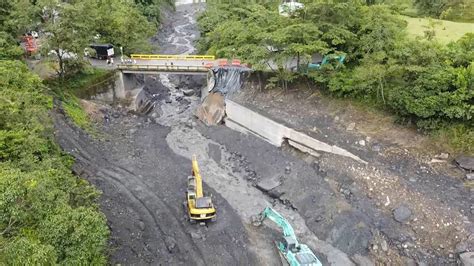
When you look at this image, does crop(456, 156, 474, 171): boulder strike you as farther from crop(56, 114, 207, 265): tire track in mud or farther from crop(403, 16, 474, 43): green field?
crop(56, 114, 207, 265): tire track in mud

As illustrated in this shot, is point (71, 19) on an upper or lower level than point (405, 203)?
upper

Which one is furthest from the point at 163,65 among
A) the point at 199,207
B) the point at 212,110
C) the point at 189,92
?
the point at 199,207

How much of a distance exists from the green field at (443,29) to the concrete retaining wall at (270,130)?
13235 millimetres

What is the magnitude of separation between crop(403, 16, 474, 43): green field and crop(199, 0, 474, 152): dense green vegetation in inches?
126

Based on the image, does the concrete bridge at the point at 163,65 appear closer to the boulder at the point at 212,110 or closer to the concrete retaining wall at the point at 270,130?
the boulder at the point at 212,110

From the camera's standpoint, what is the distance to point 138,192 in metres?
26.9

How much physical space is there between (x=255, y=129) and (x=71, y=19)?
60.8 ft

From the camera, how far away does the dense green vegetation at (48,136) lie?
1298 cm

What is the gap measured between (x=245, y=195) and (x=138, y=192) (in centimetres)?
730

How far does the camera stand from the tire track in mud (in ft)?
73.7

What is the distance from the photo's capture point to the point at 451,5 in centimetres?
4225

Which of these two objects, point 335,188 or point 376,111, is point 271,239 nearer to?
point 335,188

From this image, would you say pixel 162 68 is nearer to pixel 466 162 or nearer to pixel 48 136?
pixel 48 136

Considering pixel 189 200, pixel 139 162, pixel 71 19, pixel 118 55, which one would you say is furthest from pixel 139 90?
pixel 189 200
